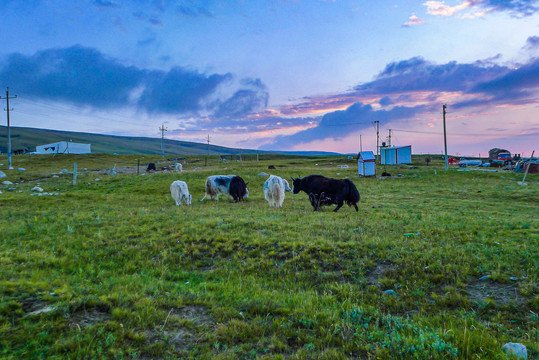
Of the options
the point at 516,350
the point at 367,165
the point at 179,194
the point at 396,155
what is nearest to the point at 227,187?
the point at 179,194

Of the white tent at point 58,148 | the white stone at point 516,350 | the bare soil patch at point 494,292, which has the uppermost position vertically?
the white tent at point 58,148

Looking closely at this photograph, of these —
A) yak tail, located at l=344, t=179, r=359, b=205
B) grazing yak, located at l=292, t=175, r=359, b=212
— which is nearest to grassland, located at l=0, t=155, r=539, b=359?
yak tail, located at l=344, t=179, r=359, b=205

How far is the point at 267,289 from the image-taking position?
629cm

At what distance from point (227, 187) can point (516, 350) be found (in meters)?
18.1

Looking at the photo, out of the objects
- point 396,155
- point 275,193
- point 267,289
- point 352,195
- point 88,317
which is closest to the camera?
point 88,317

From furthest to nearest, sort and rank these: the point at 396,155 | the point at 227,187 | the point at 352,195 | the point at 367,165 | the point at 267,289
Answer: the point at 396,155 < the point at 367,165 < the point at 227,187 < the point at 352,195 < the point at 267,289

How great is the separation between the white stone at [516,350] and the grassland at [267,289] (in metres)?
0.10

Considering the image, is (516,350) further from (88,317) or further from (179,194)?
(179,194)

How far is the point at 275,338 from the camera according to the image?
4.27m

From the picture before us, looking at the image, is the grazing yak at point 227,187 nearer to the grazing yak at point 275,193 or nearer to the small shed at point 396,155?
the grazing yak at point 275,193

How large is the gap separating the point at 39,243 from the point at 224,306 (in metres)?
7.77

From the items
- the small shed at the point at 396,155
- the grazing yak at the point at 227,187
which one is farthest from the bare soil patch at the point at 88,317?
the small shed at the point at 396,155

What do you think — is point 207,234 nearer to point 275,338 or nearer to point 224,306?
point 224,306

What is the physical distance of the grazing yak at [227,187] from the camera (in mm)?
20391
